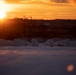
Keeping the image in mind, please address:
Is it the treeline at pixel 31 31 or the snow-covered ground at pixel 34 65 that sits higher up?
the snow-covered ground at pixel 34 65

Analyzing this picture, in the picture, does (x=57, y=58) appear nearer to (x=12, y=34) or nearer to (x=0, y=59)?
(x=0, y=59)

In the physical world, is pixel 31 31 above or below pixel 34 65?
below

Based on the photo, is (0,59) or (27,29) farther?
(27,29)

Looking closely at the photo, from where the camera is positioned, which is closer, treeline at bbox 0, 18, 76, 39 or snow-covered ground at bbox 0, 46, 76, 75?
snow-covered ground at bbox 0, 46, 76, 75

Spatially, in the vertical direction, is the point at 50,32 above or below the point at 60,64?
below

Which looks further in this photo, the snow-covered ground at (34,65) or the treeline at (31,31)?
the treeline at (31,31)

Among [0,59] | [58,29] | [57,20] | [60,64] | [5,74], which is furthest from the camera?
[57,20]

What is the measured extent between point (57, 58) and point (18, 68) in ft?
7.72

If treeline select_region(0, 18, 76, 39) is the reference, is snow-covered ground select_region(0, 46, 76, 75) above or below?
above

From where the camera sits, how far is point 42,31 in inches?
993

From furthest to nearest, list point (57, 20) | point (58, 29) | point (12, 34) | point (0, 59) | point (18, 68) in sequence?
1. point (57, 20)
2. point (58, 29)
3. point (12, 34)
4. point (0, 59)
5. point (18, 68)

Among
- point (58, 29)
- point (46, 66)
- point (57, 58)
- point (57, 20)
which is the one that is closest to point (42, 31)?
point (58, 29)

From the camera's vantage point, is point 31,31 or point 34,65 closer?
point 34,65

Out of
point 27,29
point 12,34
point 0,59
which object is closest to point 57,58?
point 0,59
